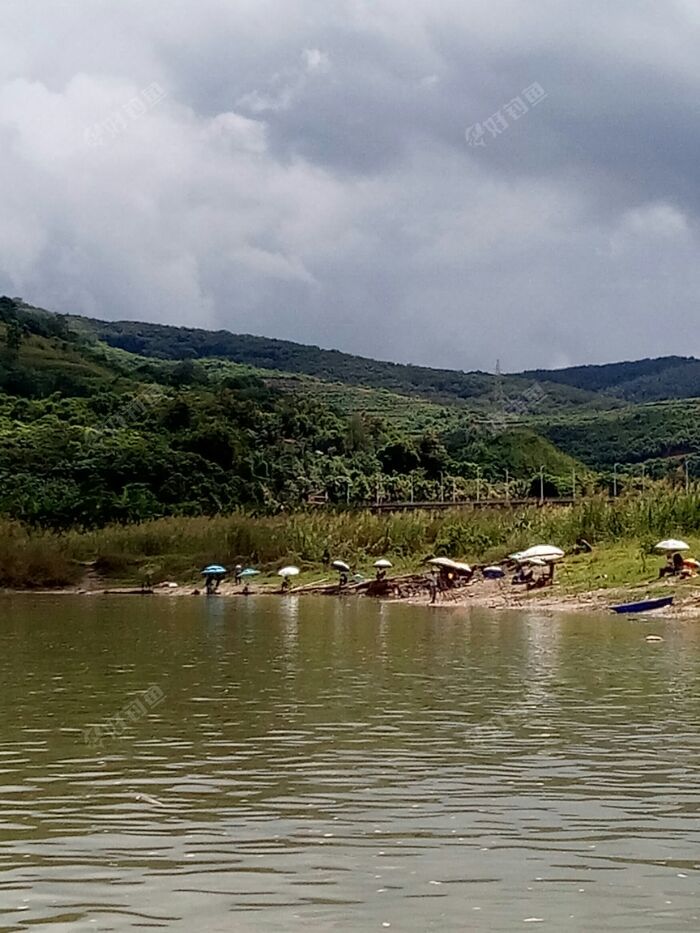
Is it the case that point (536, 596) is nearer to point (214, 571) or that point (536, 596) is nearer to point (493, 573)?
point (493, 573)

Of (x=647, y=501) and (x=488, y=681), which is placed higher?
(x=647, y=501)

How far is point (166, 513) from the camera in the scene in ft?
203

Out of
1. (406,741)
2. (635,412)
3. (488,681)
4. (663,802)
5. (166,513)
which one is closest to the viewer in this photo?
(663,802)

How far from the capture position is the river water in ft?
24.6

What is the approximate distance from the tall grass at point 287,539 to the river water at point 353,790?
20.2 m

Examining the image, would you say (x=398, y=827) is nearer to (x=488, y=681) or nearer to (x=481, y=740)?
(x=481, y=740)

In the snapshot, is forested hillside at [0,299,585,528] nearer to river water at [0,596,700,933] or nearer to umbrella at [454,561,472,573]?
umbrella at [454,561,472,573]

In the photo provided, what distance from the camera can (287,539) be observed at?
4712cm

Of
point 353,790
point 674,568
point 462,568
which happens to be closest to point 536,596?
point 674,568

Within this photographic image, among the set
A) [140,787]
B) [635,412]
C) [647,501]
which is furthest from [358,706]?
[635,412]

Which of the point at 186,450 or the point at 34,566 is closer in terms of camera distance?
the point at 34,566

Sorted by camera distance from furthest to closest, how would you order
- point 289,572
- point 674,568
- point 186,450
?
point 186,450 < point 289,572 < point 674,568

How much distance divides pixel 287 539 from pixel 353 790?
36.7 metres

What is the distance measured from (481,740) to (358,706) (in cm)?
263
